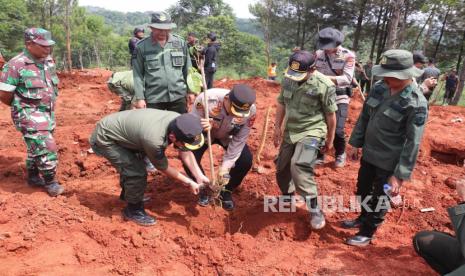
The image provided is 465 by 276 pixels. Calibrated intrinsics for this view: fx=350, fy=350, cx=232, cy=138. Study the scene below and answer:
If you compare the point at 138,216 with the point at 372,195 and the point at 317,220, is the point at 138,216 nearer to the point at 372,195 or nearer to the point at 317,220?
the point at 317,220

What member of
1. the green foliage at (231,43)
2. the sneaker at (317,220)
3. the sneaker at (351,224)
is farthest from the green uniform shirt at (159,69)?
the green foliage at (231,43)

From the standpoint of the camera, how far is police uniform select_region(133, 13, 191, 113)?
380 centimetres

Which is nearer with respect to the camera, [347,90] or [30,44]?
[30,44]

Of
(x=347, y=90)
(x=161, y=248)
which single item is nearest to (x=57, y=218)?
(x=161, y=248)

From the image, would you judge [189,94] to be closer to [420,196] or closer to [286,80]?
[286,80]

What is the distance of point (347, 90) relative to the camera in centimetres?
423

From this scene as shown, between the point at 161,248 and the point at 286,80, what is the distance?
1.87 metres

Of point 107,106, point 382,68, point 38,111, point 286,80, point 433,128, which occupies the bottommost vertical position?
point 107,106

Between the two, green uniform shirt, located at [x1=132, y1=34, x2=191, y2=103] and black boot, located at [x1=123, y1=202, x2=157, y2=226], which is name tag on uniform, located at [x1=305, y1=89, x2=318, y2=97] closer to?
green uniform shirt, located at [x1=132, y1=34, x2=191, y2=103]

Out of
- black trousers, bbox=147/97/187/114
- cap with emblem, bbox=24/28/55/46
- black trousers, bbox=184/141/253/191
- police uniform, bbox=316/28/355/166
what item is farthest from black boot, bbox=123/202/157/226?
police uniform, bbox=316/28/355/166

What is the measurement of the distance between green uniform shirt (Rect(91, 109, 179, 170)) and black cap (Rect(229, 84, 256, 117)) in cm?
51

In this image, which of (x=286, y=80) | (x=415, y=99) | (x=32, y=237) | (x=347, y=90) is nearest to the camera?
(x=415, y=99)

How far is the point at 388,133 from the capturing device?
8.92 feet

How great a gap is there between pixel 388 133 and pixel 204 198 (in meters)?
2.03
